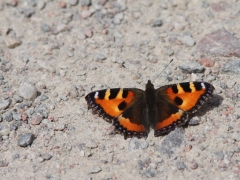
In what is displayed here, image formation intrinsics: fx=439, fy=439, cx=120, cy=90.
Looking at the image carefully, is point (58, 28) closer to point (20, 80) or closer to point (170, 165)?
point (20, 80)

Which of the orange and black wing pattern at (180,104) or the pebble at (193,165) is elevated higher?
the orange and black wing pattern at (180,104)

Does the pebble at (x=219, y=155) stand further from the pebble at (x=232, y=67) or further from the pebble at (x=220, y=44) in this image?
the pebble at (x=220, y=44)

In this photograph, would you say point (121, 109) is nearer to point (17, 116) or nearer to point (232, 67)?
point (17, 116)

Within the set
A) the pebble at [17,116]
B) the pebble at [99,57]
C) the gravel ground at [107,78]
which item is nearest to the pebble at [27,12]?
the gravel ground at [107,78]

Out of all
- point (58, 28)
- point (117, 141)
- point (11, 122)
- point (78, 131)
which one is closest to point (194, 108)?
point (117, 141)

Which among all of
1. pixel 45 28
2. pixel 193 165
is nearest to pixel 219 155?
pixel 193 165

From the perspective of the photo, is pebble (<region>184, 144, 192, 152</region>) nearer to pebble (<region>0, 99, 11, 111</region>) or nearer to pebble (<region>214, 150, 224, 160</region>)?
pebble (<region>214, 150, 224, 160</region>)
